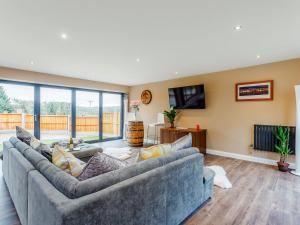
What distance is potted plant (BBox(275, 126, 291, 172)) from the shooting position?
11.0ft

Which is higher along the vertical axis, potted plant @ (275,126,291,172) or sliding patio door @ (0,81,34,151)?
sliding patio door @ (0,81,34,151)

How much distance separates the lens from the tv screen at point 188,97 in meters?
4.85

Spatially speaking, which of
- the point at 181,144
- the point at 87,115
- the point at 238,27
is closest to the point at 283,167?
the point at 181,144

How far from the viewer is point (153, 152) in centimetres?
178

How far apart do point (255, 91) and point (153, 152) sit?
351cm

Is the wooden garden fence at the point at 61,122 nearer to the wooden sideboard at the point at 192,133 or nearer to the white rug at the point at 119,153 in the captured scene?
the white rug at the point at 119,153

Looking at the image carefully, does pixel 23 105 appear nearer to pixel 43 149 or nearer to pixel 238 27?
pixel 43 149

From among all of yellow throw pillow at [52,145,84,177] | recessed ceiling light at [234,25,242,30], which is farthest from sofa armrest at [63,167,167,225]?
recessed ceiling light at [234,25,242,30]

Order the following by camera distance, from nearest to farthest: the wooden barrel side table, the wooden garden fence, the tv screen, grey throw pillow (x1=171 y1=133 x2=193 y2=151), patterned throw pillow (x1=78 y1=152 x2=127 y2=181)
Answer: patterned throw pillow (x1=78 y1=152 x2=127 y2=181) < grey throw pillow (x1=171 y1=133 x2=193 y2=151) < the wooden garden fence < the tv screen < the wooden barrel side table

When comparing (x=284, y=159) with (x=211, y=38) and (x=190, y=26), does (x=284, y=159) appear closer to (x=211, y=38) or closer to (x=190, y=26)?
(x=211, y=38)

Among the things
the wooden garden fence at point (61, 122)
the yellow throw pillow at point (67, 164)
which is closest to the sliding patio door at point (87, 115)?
the wooden garden fence at point (61, 122)

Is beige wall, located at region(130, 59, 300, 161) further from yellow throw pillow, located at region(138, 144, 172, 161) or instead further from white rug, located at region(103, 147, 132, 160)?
yellow throw pillow, located at region(138, 144, 172, 161)

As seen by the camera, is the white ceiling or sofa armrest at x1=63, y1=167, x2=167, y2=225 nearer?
sofa armrest at x1=63, y1=167, x2=167, y2=225

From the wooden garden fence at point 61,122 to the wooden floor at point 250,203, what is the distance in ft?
7.76
